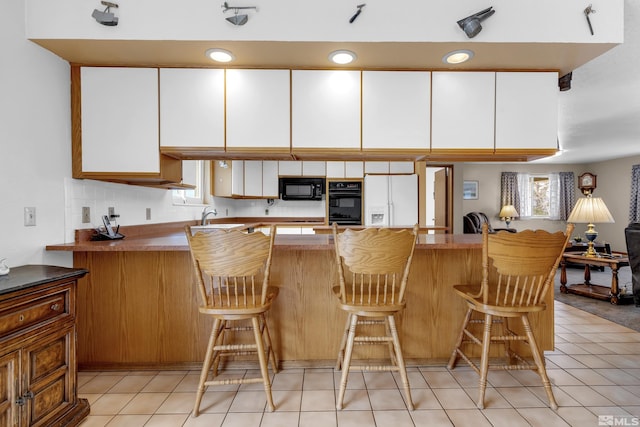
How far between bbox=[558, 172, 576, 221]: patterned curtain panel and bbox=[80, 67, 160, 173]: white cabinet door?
359 inches

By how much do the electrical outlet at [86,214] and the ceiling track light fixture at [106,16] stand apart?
3.84 ft

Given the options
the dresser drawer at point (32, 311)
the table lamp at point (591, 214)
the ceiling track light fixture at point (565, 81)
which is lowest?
the dresser drawer at point (32, 311)

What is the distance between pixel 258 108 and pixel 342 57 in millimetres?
633

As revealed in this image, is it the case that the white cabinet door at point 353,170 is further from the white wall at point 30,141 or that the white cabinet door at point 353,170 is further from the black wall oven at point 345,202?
the white wall at point 30,141

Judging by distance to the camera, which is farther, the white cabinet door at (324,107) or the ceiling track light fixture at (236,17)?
the white cabinet door at (324,107)

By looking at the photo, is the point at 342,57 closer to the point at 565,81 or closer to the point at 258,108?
the point at 258,108

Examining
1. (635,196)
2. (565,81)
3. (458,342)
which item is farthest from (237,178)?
(635,196)

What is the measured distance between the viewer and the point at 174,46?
6.24 feet

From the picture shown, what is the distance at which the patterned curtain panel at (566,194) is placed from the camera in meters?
7.87

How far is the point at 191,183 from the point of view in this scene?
362cm

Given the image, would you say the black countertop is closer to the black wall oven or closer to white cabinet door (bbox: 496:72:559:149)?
white cabinet door (bbox: 496:72:559:149)

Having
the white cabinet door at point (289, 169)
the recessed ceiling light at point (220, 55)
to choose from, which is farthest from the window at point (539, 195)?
the recessed ceiling light at point (220, 55)

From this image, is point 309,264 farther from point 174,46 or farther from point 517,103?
point 517,103

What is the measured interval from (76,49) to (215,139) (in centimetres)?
94
